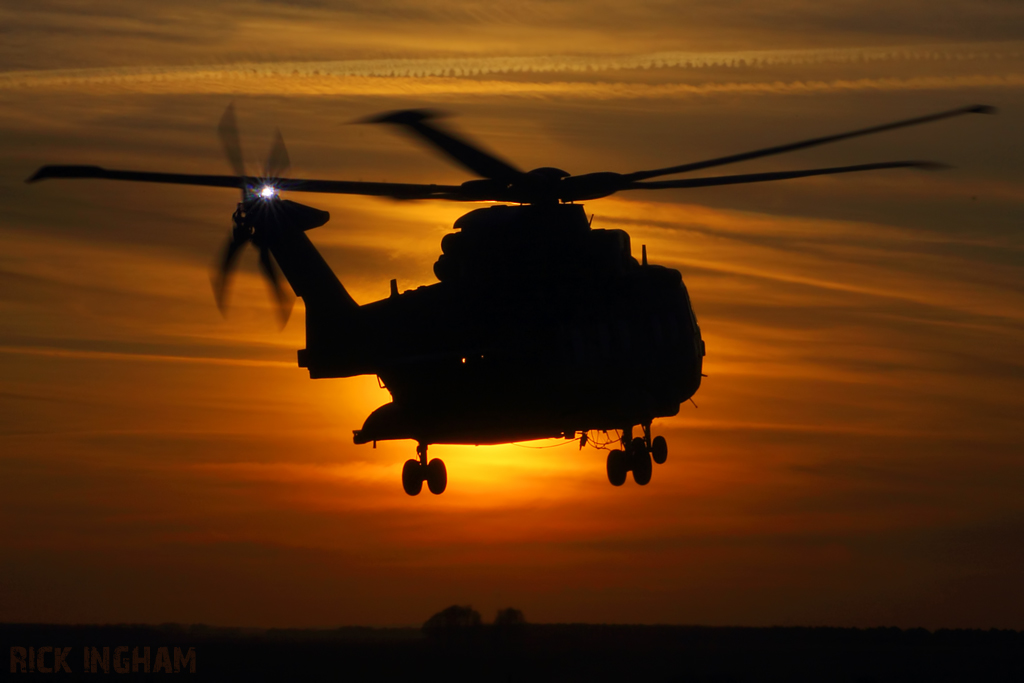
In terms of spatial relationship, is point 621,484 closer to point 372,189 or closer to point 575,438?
point 575,438

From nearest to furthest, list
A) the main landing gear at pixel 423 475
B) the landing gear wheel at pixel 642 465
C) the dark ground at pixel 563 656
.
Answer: the landing gear wheel at pixel 642 465, the main landing gear at pixel 423 475, the dark ground at pixel 563 656

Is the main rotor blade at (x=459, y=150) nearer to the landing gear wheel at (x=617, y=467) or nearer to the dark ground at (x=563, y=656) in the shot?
the landing gear wheel at (x=617, y=467)

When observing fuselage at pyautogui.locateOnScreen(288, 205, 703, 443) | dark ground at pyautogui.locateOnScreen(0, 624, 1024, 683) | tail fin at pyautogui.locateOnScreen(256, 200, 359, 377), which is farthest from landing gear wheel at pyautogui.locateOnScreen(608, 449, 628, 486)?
dark ground at pyautogui.locateOnScreen(0, 624, 1024, 683)

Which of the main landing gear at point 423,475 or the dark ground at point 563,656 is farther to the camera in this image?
the dark ground at point 563,656

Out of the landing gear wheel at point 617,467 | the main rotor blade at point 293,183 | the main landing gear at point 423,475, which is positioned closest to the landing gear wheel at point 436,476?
the main landing gear at point 423,475

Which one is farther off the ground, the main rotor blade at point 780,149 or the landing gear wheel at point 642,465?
the main rotor blade at point 780,149

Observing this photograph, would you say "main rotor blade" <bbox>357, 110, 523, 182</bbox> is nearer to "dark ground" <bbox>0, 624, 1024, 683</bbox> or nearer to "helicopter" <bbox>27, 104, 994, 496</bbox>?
"helicopter" <bbox>27, 104, 994, 496</bbox>

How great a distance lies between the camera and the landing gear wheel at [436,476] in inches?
1542

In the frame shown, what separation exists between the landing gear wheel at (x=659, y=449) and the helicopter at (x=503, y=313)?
1.74 metres

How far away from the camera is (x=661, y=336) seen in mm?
35469

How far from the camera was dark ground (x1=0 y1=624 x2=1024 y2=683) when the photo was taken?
361ft

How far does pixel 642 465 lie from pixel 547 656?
262 ft

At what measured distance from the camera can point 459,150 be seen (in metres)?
33.1

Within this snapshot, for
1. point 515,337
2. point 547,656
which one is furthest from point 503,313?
point 547,656
